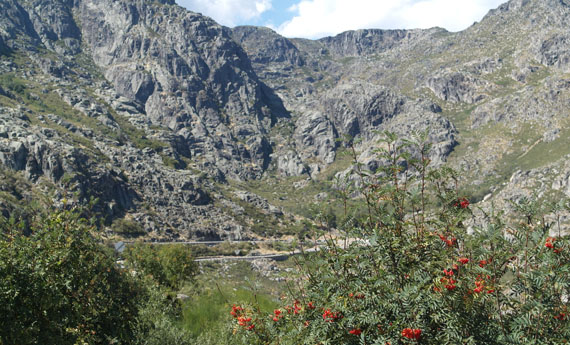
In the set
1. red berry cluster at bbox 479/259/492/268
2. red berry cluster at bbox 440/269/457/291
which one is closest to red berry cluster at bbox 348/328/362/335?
red berry cluster at bbox 440/269/457/291

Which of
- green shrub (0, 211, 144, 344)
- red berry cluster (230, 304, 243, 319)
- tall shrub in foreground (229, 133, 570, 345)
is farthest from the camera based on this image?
red berry cluster (230, 304, 243, 319)

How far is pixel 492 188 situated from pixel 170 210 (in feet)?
498

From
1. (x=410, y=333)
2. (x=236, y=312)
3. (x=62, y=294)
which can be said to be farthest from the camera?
(x=236, y=312)

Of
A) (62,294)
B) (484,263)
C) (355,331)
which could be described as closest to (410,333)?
(355,331)

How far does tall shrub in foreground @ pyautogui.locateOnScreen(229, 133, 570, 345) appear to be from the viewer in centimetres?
363

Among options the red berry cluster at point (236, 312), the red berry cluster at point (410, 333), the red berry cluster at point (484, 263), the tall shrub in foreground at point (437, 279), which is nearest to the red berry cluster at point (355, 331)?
the tall shrub in foreground at point (437, 279)

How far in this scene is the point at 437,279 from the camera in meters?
3.70

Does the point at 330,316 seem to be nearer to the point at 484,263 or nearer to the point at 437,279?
the point at 437,279

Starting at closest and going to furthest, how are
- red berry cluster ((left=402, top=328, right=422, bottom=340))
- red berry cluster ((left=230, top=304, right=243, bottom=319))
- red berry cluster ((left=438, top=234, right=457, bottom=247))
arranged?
red berry cluster ((left=402, top=328, right=422, bottom=340)), red berry cluster ((left=438, top=234, right=457, bottom=247)), red berry cluster ((left=230, top=304, right=243, bottom=319))

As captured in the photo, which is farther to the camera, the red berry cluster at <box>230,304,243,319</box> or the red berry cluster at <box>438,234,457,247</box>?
the red berry cluster at <box>230,304,243,319</box>

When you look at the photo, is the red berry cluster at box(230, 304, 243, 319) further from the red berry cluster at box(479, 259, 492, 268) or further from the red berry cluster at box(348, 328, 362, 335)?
the red berry cluster at box(479, 259, 492, 268)

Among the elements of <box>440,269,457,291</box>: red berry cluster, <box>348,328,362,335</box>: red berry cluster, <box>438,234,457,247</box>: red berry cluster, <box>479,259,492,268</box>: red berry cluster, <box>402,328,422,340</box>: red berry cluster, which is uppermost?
<box>438,234,457,247</box>: red berry cluster

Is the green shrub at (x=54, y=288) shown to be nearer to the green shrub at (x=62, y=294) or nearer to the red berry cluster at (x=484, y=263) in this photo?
the green shrub at (x=62, y=294)

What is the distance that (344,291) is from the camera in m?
4.42
